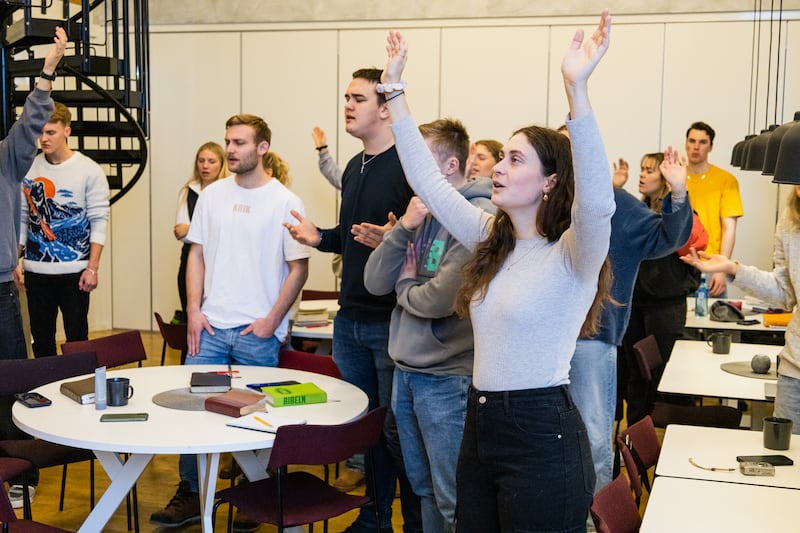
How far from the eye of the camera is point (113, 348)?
4172 mm

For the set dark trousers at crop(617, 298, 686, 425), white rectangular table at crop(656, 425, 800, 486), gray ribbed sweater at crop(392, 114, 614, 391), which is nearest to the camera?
gray ribbed sweater at crop(392, 114, 614, 391)

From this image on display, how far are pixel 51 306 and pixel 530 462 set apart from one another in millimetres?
3797

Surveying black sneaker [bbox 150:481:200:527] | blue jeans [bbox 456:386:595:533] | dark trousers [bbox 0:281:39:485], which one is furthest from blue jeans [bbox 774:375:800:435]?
dark trousers [bbox 0:281:39:485]

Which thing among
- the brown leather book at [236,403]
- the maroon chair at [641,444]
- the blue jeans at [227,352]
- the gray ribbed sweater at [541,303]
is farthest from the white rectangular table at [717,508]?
the blue jeans at [227,352]

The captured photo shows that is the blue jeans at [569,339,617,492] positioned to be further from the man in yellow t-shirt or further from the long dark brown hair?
the man in yellow t-shirt

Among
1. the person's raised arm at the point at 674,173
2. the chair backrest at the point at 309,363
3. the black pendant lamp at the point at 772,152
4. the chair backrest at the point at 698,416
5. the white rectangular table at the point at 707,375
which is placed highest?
the black pendant lamp at the point at 772,152

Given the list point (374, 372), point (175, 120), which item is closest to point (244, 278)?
point (374, 372)

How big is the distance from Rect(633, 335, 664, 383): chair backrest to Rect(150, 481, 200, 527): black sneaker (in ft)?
7.19

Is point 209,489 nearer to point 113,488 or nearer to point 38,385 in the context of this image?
point 113,488

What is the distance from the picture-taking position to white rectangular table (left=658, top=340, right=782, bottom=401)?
147 inches

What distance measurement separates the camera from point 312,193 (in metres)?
8.56

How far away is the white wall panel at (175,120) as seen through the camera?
8688 mm

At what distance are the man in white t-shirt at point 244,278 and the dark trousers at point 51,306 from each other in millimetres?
1429

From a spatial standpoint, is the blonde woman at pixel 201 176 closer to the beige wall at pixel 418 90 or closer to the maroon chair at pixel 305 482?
the beige wall at pixel 418 90
